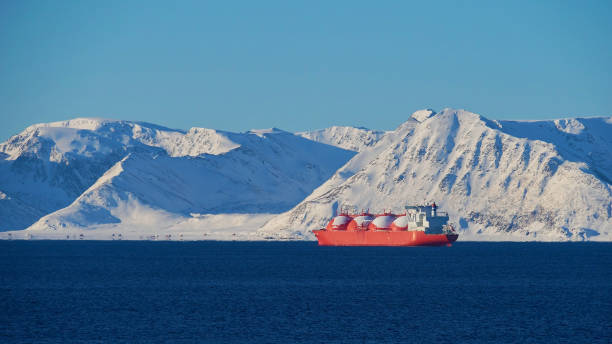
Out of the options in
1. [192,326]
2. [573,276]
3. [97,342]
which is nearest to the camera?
[97,342]

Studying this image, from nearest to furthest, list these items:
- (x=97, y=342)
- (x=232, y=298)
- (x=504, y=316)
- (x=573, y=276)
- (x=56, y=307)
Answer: (x=97, y=342)
(x=504, y=316)
(x=56, y=307)
(x=232, y=298)
(x=573, y=276)

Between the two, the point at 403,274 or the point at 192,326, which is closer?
the point at 192,326

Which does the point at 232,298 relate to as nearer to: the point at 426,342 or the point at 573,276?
the point at 426,342

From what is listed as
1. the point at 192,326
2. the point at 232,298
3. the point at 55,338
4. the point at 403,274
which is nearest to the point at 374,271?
the point at 403,274

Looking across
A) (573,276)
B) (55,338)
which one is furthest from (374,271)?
(55,338)

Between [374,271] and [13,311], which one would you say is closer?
[13,311]

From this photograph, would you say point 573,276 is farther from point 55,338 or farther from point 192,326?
point 55,338
